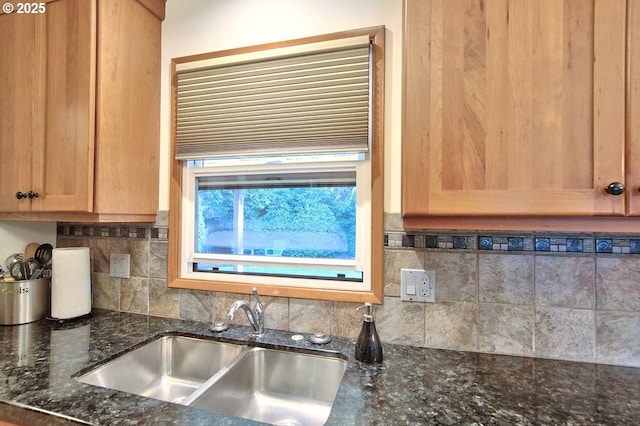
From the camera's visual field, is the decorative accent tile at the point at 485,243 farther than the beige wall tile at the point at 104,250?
No

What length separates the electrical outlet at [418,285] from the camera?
1.21 m

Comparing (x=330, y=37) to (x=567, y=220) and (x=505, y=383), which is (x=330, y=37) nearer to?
(x=567, y=220)

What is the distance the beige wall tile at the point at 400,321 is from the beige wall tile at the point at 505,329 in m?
0.22

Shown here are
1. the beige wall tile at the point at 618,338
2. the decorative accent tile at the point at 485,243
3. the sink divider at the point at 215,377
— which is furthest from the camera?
the decorative accent tile at the point at 485,243

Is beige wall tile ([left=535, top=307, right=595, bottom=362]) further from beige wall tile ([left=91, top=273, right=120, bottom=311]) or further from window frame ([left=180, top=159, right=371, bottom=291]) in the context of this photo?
beige wall tile ([left=91, top=273, right=120, bottom=311])

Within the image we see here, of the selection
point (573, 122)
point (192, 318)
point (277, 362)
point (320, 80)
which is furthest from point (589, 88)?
point (192, 318)

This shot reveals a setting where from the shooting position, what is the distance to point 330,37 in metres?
1.31

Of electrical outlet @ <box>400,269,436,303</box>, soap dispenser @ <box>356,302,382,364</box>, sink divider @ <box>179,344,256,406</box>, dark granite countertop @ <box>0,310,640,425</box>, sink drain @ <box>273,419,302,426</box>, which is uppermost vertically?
electrical outlet @ <box>400,269,436,303</box>

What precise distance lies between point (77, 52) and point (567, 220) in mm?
1874

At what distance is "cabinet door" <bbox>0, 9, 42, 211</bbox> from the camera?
1.35 metres

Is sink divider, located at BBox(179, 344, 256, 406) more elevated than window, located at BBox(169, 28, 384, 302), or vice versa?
window, located at BBox(169, 28, 384, 302)

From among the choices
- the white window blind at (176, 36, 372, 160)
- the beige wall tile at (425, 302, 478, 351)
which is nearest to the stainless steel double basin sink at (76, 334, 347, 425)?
the beige wall tile at (425, 302, 478, 351)

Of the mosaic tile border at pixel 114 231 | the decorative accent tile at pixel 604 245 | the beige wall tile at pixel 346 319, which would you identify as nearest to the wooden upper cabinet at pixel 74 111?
the mosaic tile border at pixel 114 231

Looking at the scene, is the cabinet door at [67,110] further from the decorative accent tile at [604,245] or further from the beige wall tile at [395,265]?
the decorative accent tile at [604,245]
